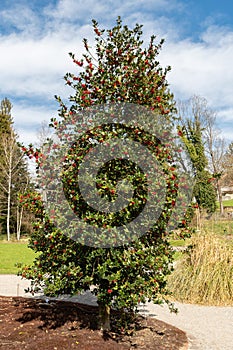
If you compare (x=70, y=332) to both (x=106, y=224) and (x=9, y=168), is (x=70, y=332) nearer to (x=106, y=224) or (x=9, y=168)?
(x=106, y=224)

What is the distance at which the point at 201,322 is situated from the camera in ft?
19.5

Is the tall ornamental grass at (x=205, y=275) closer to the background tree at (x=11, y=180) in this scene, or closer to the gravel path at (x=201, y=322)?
the gravel path at (x=201, y=322)

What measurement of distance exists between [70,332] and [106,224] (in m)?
1.71

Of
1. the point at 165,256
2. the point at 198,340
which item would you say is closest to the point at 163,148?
the point at 165,256

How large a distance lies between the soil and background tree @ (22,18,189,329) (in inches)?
14.0

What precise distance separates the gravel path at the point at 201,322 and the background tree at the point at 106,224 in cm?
133

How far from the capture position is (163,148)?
416 centimetres

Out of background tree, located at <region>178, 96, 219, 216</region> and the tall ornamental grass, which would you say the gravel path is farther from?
background tree, located at <region>178, 96, 219, 216</region>

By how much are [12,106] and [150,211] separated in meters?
32.7

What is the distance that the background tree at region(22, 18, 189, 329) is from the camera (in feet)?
12.7

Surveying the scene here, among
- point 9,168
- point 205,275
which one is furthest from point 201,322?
point 9,168

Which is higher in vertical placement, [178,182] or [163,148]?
[163,148]

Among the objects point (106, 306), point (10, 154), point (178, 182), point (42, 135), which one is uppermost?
point (42, 135)

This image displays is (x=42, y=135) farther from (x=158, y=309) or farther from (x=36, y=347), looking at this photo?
(x=36, y=347)
